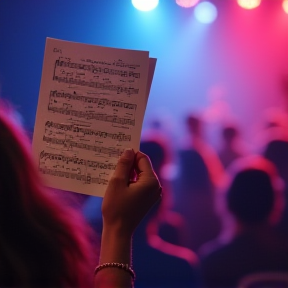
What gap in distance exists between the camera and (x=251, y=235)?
74.4 inches

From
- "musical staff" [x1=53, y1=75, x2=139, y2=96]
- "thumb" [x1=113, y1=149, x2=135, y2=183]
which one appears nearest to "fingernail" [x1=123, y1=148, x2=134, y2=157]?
"thumb" [x1=113, y1=149, x2=135, y2=183]

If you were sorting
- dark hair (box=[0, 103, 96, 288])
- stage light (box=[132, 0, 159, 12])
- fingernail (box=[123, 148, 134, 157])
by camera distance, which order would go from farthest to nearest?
stage light (box=[132, 0, 159, 12]) → fingernail (box=[123, 148, 134, 157]) → dark hair (box=[0, 103, 96, 288])

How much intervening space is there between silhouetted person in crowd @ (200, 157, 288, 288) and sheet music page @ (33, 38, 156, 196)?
1.20 metres

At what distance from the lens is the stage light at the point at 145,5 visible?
6.82 feet

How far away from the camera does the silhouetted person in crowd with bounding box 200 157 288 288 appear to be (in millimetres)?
1839

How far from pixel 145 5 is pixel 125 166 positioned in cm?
159

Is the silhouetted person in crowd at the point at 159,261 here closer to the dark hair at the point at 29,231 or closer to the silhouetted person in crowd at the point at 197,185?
the silhouetted person in crowd at the point at 197,185

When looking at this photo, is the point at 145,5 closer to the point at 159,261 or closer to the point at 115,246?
the point at 159,261

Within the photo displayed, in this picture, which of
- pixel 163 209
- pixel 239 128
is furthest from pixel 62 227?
pixel 239 128

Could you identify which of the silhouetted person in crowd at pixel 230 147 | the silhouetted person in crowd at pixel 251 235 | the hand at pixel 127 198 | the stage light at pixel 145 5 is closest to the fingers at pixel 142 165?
the hand at pixel 127 198

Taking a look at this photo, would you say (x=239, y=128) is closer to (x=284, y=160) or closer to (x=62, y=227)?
(x=284, y=160)

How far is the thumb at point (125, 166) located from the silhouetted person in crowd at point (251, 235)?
4.11 ft

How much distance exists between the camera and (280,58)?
2057mm

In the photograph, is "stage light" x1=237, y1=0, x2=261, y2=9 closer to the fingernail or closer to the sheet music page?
the sheet music page
